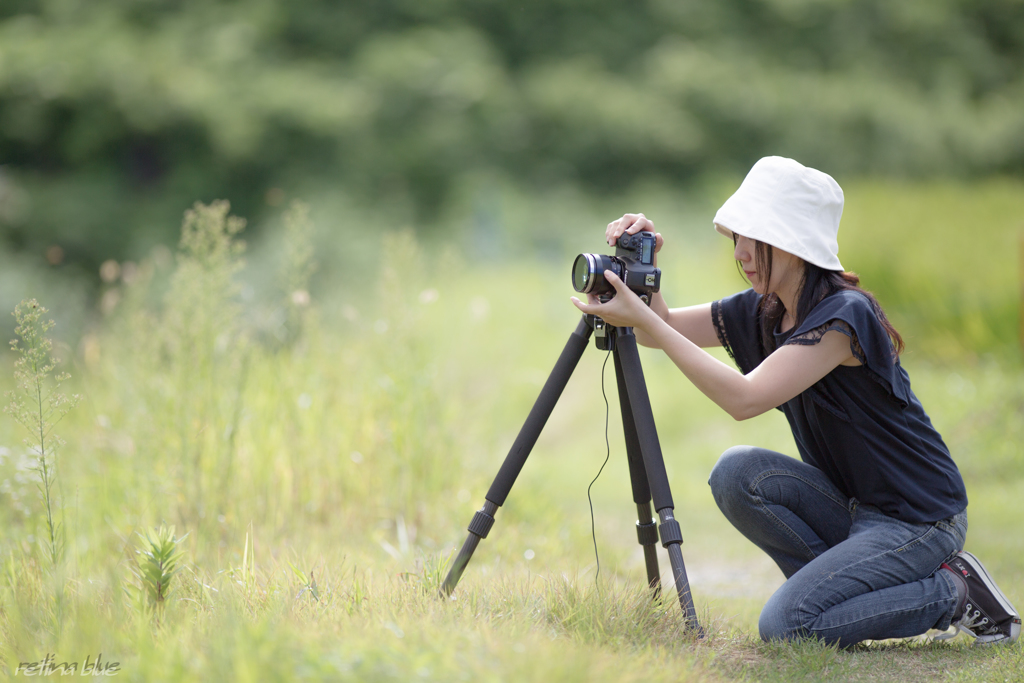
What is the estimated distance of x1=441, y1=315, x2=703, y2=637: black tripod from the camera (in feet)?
6.85

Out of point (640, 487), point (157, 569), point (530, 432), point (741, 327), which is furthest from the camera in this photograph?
point (741, 327)

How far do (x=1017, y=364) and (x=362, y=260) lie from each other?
8971 mm

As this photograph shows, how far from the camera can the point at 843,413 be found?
7.46ft

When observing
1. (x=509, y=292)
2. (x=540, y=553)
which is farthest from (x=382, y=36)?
(x=540, y=553)

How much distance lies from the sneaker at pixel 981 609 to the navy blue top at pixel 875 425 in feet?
0.57

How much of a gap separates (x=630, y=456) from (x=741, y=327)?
57 cm

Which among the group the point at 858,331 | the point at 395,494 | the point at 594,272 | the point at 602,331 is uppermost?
the point at 594,272

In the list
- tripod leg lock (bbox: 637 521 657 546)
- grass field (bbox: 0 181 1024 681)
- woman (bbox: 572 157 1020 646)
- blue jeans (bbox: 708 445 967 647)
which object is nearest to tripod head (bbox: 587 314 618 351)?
woman (bbox: 572 157 1020 646)

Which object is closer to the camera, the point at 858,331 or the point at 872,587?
the point at 858,331

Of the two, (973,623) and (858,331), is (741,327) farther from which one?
(973,623)

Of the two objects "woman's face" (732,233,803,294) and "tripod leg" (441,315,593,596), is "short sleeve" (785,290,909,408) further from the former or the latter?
"tripod leg" (441,315,593,596)

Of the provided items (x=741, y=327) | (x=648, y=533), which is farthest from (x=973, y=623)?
(x=741, y=327)

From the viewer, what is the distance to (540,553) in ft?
10.8

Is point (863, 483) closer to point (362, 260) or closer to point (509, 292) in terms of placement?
point (509, 292)
